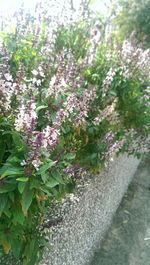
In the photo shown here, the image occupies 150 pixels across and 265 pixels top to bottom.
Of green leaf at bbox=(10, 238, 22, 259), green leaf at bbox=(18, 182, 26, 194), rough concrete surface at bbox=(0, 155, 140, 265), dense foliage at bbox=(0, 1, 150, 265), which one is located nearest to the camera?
green leaf at bbox=(18, 182, 26, 194)

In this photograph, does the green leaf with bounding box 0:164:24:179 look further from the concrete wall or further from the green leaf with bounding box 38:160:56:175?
the concrete wall

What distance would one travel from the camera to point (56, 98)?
2.63m

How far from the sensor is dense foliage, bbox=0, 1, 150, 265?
2.13 m

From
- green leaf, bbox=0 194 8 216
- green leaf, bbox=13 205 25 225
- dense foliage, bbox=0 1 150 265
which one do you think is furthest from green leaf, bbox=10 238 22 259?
green leaf, bbox=0 194 8 216

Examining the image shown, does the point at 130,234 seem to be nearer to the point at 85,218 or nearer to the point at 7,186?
the point at 85,218

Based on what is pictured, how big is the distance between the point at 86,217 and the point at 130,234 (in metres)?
1.31

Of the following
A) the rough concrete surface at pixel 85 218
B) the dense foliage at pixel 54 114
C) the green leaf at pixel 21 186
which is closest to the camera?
the green leaf at pixel 21 186

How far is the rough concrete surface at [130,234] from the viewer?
460 cm

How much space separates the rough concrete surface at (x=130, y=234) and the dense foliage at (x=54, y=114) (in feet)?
3.20

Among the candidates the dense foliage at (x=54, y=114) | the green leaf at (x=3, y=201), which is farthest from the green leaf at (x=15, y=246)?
the green leaf at (x=3, y=201)

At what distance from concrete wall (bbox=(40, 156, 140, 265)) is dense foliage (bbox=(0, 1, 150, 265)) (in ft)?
0.89

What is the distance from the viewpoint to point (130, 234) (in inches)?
203

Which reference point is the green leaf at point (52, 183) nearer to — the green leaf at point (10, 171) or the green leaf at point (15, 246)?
the green leaf at point (10, 171)

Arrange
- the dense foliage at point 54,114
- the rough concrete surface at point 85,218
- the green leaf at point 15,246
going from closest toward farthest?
the dense foliage at point 54,114 → the green leaf at point 15,246 → the rough concrete surface at point 85,218
